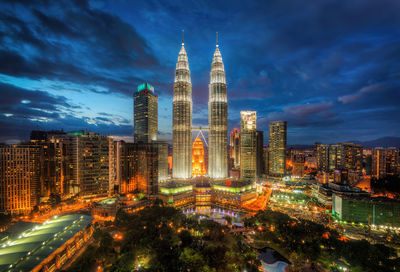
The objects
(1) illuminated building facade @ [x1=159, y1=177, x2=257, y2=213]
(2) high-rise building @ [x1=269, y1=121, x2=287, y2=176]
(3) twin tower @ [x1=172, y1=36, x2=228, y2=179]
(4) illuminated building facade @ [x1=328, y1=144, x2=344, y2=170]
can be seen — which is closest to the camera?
(1) illuminated building facade @ [x1=159, y1=177, x2=257, y2=213]

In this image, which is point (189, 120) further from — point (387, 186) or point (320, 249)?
point (387, 186)

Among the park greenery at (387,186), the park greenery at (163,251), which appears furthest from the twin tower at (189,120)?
the park greenery at (387,186)

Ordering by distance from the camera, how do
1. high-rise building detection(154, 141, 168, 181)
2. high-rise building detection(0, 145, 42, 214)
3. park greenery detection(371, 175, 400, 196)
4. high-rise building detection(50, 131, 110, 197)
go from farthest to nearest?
high-rise building detection(154, 141, 168, 181) < park greenery detection(371, 175, 400, 196) < high-rise building detection(50, 131, 110, 197) < high-rise building detection(0, 145, 42, 214)

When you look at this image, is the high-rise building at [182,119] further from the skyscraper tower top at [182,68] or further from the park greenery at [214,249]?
the park greenery at [214,249]

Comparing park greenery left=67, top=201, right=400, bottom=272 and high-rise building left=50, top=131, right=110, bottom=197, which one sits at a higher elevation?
high-rise building left=50, top=131, right=110, bottom=197

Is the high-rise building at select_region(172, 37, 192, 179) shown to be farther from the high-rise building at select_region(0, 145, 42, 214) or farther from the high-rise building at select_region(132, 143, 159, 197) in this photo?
the high-rise building at select_region(0, 145, 42, 214)

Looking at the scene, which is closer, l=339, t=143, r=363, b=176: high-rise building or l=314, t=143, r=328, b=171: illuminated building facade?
l=339, t=143, r=363, b=176: high-rise building

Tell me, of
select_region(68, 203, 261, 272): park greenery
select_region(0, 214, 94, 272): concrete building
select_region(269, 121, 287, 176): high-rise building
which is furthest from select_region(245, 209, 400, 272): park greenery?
select_region(269, 121, 287, 176): high-rise building

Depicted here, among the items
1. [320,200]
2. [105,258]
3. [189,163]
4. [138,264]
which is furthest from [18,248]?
[320,200]
